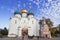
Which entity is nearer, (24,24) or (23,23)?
(24,24)

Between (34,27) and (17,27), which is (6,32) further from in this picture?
(34,27)

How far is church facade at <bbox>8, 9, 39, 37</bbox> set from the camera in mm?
29766

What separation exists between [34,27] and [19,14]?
13.6ft

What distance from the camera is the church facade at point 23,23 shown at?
29766mm

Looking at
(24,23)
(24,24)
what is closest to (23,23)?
(24,23)

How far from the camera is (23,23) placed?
30281 mm

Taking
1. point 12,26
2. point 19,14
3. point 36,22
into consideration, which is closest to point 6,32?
point 12,26

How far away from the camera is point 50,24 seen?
3092 centimetres

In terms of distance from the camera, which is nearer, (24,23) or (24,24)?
(24,24)

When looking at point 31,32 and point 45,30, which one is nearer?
point 45,30

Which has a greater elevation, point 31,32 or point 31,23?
point 31,23

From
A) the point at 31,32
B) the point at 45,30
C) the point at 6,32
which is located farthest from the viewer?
the point at 6,32

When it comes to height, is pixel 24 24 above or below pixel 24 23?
below

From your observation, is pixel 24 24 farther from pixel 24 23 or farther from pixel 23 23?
pixel 23 23
